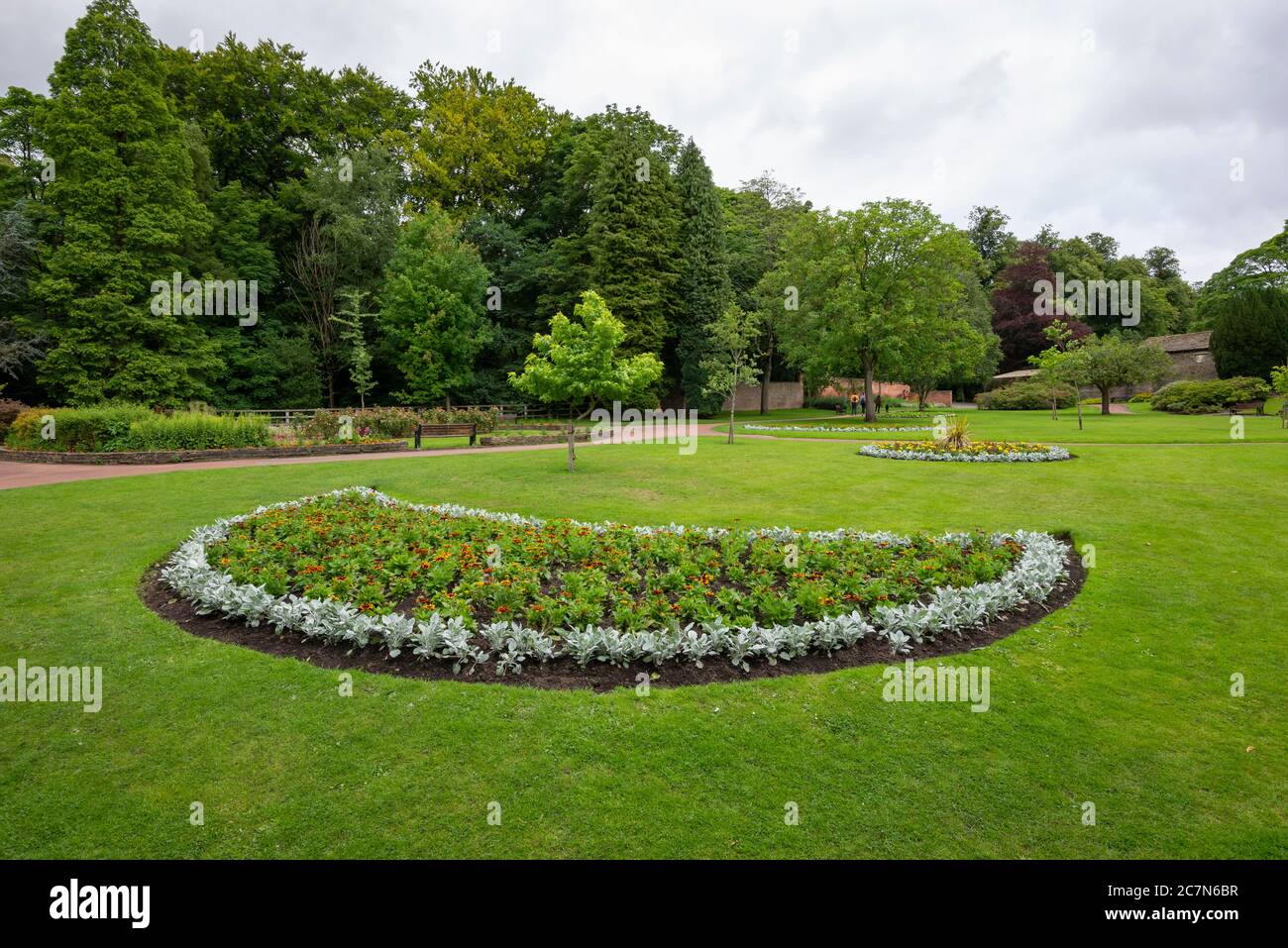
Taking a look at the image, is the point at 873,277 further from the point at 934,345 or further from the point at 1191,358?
the point at 1191,358

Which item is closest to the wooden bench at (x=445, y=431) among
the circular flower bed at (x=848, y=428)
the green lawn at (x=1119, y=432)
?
the green lawn at (x=1119, y=432)

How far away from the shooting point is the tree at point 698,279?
40875 millimetres

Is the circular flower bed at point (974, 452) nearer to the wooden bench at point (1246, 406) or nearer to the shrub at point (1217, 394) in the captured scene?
the shrub at point (1217, 394)

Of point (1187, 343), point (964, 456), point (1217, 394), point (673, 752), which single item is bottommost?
point (673, 752)

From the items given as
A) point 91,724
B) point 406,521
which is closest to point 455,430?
point 406,521

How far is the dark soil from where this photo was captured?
17.1 feet

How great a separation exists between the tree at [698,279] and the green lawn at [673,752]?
113 feet

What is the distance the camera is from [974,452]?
18.1 metres

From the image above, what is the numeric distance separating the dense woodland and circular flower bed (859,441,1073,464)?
12882 millimetres

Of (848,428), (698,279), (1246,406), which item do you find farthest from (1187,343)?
(698,279)

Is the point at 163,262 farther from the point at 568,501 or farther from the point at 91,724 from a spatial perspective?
the point at 91,724

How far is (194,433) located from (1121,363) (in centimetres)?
4305

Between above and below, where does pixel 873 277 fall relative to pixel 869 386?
above

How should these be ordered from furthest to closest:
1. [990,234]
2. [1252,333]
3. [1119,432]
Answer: [990,234]
[1252,333]
[1119,432]
